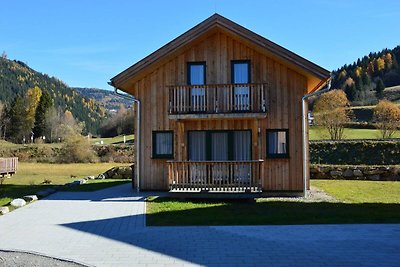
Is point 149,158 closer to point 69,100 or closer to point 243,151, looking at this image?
point 243,151

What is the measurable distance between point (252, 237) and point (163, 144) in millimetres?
9291

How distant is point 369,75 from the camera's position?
10438 centimetres

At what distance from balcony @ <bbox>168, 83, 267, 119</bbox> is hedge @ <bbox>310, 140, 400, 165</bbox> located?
19097 mm

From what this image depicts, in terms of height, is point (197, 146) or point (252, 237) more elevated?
point (197, 146)

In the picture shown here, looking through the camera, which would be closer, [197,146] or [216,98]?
[216,98]

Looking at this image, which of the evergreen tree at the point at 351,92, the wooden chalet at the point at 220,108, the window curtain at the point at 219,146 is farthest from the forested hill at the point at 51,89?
the window curtain at the point at 219,146

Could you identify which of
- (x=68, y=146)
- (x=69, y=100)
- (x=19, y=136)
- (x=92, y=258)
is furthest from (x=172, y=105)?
(x=69, y=100)

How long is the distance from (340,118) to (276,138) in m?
31.9

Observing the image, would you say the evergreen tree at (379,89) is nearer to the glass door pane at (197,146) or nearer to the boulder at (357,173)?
the boulder at (357,173)

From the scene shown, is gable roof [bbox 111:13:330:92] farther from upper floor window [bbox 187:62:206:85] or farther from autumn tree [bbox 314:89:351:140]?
autumn tree [bbox 314:89:351:140]

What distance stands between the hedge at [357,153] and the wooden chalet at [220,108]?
1835cm

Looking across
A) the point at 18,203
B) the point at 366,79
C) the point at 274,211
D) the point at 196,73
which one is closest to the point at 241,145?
the point at 196,73

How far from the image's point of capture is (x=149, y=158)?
17.8 metres

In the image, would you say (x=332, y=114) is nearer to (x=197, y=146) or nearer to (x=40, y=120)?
(x=197, y=146)
